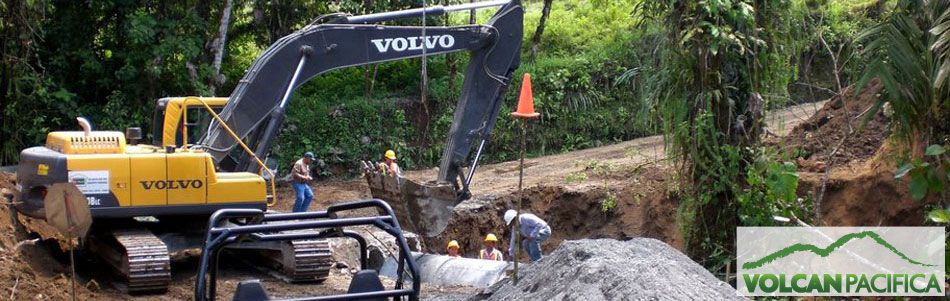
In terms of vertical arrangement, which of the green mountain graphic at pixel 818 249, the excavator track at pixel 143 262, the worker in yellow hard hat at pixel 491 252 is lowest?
the worker in yellow hard hat at pixel 491 252

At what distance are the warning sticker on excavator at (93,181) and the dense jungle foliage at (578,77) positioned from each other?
561 cm

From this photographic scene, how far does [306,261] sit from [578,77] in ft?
42.8

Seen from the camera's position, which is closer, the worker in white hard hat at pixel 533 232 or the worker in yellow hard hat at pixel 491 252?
the worker in white hard hat at pixel 533 232

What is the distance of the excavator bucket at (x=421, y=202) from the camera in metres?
14.0

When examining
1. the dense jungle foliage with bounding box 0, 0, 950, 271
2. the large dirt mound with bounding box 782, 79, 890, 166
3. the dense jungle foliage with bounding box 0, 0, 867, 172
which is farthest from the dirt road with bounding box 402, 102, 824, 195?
the large dirt mound with bounding box 782, 79, 890, 166

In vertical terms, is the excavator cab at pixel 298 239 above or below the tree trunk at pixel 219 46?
above

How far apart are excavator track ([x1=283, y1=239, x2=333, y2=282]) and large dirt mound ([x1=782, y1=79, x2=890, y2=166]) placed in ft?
18.2

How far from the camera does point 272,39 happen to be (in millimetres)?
22922

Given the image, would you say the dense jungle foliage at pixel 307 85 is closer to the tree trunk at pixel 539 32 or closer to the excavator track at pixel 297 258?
the tree trunk at pixel 539 32

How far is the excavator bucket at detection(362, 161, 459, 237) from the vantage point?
14.0 metres

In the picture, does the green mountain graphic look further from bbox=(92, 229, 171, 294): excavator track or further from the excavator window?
the excavator window

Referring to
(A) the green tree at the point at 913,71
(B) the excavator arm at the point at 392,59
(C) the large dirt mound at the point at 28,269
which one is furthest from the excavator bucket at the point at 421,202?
(A) the green tree at the point at 913,71

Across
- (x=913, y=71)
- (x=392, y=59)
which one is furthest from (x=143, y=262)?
(x=913, y=71)

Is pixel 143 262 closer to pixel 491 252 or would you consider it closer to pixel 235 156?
pixel 235 156
